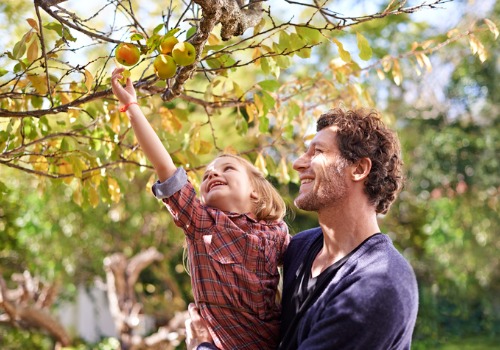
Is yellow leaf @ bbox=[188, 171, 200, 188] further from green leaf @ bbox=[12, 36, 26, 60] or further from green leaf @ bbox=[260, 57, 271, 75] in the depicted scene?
green leaf @ bbox=[12, 36, 26, 60]

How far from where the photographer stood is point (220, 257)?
170 cm

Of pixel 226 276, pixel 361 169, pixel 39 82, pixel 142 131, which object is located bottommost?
pixel 226 276

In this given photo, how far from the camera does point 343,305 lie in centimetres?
150

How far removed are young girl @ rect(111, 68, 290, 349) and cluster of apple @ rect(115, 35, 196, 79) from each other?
6 centimetres

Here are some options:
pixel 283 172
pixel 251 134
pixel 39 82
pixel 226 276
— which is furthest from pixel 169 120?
pixel 251 134

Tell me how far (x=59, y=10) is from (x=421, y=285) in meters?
9.70

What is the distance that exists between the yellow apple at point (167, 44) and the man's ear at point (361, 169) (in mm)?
491

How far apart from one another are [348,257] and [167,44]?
61 cm

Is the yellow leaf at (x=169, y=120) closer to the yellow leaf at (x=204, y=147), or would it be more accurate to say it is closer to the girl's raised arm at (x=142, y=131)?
the yellow leaf at (x=204, y=147)

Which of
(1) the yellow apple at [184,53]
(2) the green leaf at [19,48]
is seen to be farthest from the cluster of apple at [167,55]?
(2) the green leaf at [19,48]

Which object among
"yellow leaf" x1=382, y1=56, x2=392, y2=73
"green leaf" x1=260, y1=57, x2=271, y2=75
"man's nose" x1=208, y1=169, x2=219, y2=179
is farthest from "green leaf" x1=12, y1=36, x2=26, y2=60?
"yellow leaf" x1=382, y1=56, x2=392, y2=73

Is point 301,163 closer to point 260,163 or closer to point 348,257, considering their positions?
point 348,257

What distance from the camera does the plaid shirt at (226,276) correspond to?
1.69 meters

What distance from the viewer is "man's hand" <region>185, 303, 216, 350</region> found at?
1.74 meters
